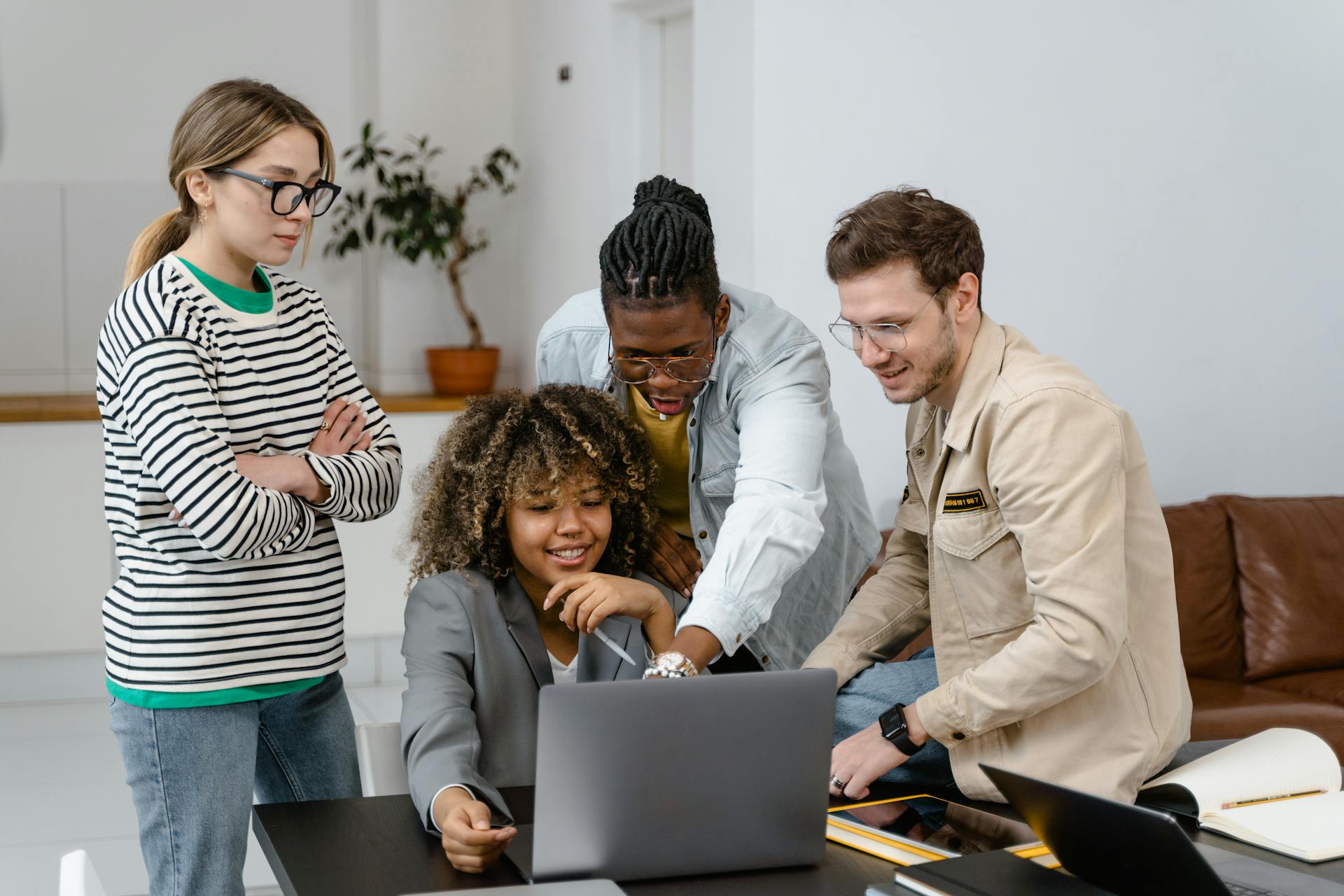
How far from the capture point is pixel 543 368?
2248mm

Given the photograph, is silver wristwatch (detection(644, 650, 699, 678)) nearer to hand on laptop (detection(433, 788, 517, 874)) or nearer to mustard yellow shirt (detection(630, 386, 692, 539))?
hand on laptop (detection(433, 788, 517, 874))

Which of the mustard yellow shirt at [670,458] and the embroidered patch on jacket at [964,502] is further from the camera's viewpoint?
the mustard yellow shirt at [670,458]

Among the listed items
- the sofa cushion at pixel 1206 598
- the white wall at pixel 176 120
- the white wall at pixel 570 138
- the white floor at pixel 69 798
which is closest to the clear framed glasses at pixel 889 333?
the white floor at pixel 69 798

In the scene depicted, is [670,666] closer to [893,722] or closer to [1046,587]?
[893,722]

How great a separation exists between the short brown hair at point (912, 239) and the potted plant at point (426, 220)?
3944 mm

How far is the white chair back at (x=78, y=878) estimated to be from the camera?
1180mm

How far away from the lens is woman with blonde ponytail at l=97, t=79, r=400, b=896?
166 cm

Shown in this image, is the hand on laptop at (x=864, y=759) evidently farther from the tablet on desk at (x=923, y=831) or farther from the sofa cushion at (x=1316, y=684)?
the sofa cushion at (x=1316, y=684)

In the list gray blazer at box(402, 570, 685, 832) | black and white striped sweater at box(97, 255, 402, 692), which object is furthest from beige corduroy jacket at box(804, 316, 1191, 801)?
black and white striped sweater at box(97, 255, 402, 692)

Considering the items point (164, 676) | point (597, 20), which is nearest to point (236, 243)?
point (164, 676)

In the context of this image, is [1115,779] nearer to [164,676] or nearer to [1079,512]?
[1079,512]

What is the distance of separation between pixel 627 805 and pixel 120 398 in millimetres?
915

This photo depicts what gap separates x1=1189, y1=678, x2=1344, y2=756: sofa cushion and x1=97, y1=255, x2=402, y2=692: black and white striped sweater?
7.23 feet

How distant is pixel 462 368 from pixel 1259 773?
4.36 metres
